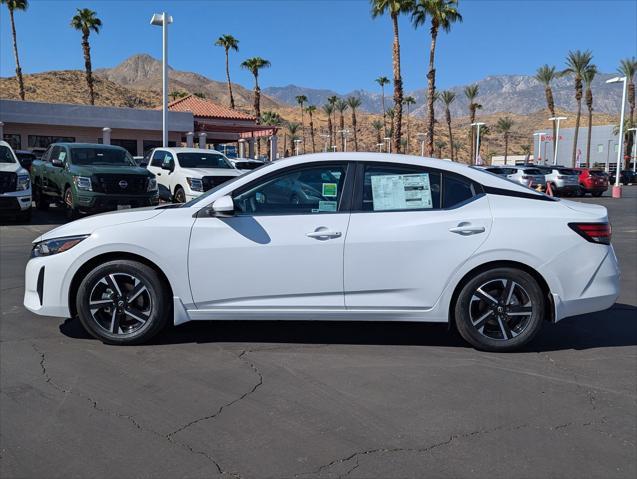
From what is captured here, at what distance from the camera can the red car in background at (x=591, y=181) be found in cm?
3303

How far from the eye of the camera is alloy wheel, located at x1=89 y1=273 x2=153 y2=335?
513 centimetres

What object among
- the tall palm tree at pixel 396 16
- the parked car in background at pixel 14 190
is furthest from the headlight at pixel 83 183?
the tall palm tree at pixel 396 16

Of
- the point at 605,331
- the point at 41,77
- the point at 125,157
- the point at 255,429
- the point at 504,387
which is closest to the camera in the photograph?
the point at 255,429

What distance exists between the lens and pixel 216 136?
44469 mm

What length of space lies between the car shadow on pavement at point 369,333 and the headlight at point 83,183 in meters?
8.73

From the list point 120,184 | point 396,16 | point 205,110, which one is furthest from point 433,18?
point 120,184

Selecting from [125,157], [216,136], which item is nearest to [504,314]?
[125,157]

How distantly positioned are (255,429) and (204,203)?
2.13 metres

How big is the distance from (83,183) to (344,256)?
35.3 ft

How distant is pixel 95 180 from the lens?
14055mm

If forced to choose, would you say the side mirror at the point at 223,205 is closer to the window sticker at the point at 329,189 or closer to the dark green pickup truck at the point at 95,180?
the window sticker at the point at 329,189

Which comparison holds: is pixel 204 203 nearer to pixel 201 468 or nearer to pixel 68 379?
pixel 68 379

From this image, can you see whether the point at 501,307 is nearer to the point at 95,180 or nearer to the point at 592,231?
the point at 592,231

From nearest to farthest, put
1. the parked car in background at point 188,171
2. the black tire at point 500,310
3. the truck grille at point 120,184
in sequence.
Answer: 1. the black tire at point 500,310
2. the truck grille at point 120,184
3. the parked car in background at point 188,171
